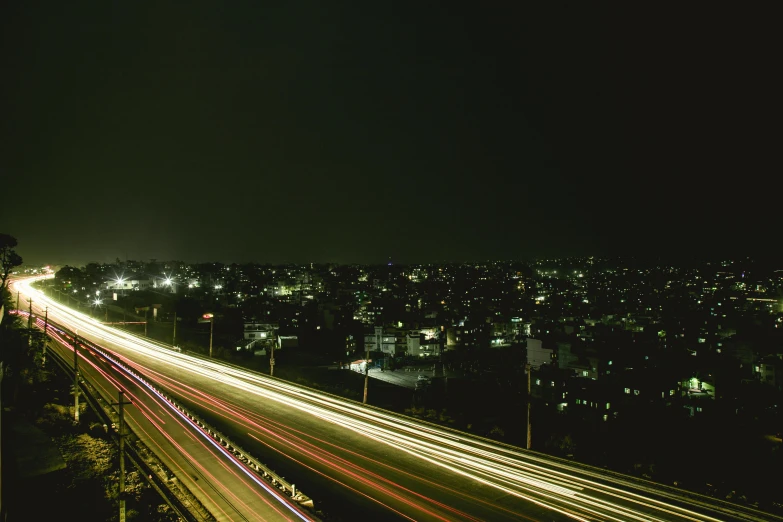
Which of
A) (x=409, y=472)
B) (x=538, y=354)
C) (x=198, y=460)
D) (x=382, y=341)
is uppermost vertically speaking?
(x=409, y=472)

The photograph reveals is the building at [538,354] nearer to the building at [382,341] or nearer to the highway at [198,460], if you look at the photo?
the building at [382,341]

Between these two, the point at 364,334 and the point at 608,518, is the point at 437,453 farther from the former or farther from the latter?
the point at 364,334

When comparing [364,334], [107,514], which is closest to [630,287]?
[364,334]

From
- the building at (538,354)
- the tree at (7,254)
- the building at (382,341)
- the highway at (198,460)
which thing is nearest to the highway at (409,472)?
the highway at (198,460)

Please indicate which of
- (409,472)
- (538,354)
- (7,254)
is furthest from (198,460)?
(538,354)

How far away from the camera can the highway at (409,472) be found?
8492 millimetres

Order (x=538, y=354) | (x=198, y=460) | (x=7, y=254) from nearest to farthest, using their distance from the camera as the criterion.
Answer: (x=198, y=460) < (x=7, y=254) < (x=538, y=354)

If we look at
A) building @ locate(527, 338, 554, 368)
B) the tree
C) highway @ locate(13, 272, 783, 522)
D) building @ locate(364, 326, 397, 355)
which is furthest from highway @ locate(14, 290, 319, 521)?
building @ locate(527, 338, 554, 368)

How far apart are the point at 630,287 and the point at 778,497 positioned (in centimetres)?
8279

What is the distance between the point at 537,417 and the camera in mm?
20609

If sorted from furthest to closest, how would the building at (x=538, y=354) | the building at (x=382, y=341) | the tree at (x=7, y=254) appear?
the building at (x=382, y=341) < the building at (x=538, y=354) < the tree at (x=7, y=254)

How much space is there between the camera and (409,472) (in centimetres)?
1023

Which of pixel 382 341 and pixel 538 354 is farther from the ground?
pixel 538 354

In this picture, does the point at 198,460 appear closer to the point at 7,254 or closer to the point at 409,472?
the point at 409,472
